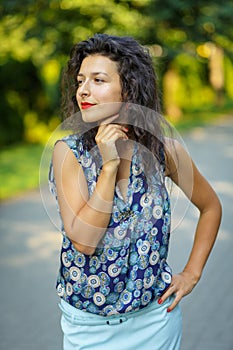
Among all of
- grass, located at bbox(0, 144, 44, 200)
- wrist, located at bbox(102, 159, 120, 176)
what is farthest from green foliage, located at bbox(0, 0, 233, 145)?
wrist, located at bbox(102, 159, 120, 176)

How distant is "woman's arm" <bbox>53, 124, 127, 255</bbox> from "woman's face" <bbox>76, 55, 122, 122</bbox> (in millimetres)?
64

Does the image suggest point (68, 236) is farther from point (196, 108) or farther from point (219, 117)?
point (196, 108)

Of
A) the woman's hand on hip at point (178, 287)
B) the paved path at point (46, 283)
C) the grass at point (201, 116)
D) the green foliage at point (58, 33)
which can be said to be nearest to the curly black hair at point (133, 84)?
the paved path at point (46, 283)

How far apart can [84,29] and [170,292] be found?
1320 cm

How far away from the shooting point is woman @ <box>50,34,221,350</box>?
80.0 inches

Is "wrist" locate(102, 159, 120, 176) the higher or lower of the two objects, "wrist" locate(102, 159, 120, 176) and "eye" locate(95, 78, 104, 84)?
the lower

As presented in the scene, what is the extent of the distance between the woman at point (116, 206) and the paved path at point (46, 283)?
19 centimetres

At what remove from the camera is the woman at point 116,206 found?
80.0 inches

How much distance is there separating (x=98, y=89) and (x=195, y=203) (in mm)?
617

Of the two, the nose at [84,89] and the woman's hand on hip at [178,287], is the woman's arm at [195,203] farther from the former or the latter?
the nose at [84,89]

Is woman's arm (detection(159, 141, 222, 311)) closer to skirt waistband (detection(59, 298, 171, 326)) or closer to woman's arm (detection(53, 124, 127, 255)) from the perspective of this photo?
skirt waistband (detection(59, 298, 171, 326))

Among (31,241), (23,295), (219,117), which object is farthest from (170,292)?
(219,117)

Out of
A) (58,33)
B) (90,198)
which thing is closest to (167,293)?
(90,198)

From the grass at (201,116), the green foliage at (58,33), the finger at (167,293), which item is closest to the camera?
the finger at (167,293)
